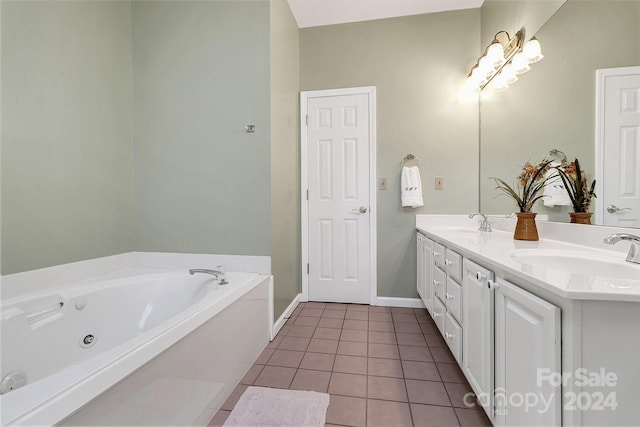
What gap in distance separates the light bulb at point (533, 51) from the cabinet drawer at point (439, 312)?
1.66m

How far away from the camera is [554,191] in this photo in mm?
1517

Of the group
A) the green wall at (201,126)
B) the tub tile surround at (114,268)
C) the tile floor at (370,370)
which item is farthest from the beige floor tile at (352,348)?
the green wall at (201,126)

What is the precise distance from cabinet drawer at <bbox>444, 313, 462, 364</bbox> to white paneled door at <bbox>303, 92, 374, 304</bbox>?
1.02 metres

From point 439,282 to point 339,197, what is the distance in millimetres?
1206

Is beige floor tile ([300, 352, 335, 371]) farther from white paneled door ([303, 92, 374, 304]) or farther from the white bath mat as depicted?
white paneled door ([303, 92, 374, 304])

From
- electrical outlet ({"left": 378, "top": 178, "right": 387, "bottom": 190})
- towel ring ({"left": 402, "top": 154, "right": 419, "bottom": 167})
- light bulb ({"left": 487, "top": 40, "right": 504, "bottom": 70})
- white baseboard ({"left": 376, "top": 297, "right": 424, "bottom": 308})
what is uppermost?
light bulb ({"left": 487, "top": 40, "right": 504, "bottom": 70})

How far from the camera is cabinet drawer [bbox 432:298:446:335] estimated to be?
1707 millimetres

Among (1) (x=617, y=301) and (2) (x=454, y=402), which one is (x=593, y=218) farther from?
(2) (x=454, y=402)

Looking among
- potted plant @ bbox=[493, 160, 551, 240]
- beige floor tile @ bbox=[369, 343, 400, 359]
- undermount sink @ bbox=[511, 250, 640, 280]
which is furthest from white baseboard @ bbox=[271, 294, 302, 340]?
potted plant @ bbox=[493, 160, 551, 240]

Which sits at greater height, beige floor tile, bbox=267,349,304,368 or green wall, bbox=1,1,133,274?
green wall, bbox=1,1,133,274

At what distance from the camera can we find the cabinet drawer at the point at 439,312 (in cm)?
171

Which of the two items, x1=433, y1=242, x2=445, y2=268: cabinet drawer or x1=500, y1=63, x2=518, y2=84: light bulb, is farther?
x1=500, y1=63, x2=518, y2=84: light bulb

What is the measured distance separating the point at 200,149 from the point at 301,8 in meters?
1.59

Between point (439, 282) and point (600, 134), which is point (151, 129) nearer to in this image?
point (439, 282)
